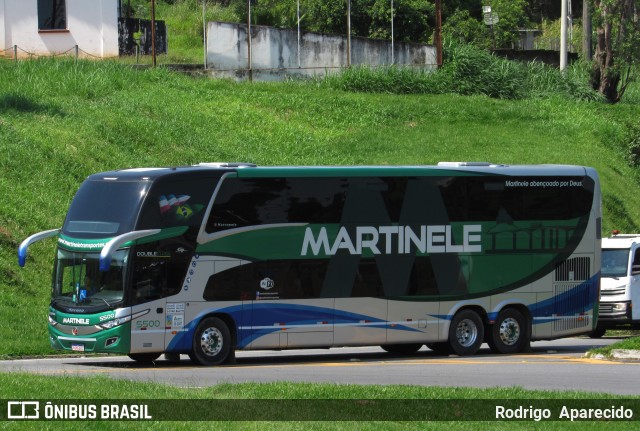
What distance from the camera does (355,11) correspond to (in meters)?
55.0

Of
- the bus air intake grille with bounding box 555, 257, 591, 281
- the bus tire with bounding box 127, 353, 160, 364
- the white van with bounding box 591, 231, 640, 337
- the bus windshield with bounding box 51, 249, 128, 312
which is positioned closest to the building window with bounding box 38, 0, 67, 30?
the white van with bounding box 591, 231, 640, 337

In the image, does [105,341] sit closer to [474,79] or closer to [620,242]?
[620,242]

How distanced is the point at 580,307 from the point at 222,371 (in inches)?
346

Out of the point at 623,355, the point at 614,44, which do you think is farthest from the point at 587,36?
the point at 623,355

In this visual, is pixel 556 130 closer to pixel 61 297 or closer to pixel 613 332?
pixel 613 332

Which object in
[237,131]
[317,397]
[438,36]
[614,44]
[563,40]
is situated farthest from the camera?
[563,40]

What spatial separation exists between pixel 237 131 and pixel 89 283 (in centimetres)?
2102

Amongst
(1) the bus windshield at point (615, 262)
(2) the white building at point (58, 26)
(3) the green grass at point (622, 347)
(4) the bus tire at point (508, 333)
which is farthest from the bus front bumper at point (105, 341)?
(2) the white building at point (58, 26)

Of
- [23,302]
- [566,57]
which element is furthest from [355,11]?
[23,302]

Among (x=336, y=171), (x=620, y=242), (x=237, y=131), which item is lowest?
(x=620, y=242)

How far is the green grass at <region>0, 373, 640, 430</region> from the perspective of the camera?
11.7m

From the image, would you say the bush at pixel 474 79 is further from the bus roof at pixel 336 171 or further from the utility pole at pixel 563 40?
the bus roof at pixel 336 171

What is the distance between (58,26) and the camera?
4519cm

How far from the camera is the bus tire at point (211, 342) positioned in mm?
19984
